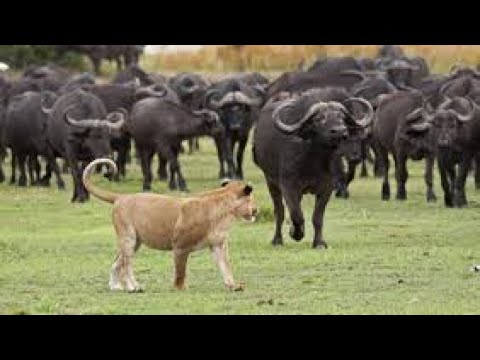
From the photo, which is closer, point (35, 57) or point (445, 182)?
point (445, 182)

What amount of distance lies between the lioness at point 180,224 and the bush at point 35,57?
138 ft

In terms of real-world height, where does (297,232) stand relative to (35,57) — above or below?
below

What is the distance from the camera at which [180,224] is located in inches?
580

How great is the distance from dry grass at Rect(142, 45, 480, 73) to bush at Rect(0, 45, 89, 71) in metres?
3.66

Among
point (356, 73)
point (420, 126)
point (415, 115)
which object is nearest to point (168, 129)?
point (415, 115)

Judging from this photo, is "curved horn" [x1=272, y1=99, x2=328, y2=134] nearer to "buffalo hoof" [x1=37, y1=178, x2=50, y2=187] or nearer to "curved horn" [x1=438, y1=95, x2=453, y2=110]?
"curved horn" [x1=438, y1=95, x2=453, y2=110]

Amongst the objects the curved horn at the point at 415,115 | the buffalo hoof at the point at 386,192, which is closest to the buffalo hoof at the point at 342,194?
the buffalo hoof at the point at 386,192

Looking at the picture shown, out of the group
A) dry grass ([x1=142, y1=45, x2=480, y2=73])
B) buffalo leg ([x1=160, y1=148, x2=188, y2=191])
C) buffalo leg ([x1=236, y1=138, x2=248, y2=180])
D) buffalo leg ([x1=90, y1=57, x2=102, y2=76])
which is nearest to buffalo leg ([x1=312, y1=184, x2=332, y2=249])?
buffalo leg ([x1=160, y1=148, x2=188, y2=191])

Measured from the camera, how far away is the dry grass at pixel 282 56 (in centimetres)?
5700

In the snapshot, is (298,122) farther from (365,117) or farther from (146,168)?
(146,168)

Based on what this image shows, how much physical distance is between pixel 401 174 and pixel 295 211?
811 centimetres

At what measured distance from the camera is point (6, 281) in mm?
16250

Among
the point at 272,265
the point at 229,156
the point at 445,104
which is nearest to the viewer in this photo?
the point at 272,265

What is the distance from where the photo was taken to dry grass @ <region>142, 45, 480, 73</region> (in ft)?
187
